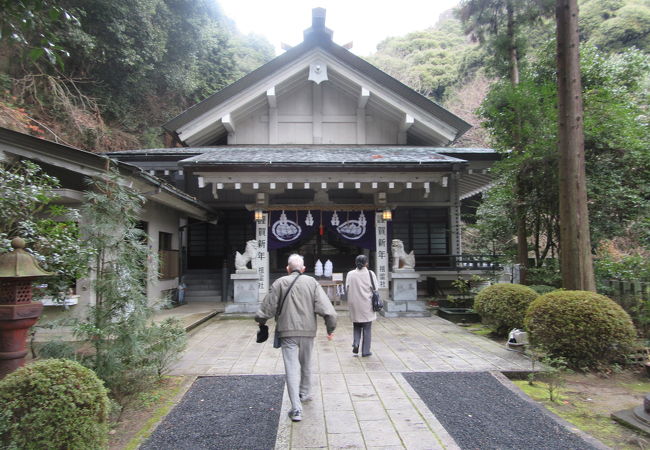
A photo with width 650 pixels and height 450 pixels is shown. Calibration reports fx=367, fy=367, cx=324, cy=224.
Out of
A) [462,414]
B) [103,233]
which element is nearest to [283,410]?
[462,414]

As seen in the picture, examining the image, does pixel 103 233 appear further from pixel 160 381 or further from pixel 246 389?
pixel 246 389

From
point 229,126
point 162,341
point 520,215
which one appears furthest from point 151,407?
point 229,126

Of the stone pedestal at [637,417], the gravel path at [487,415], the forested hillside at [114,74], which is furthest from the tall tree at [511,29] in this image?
the forested hillside at [114,74]

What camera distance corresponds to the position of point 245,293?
428 inches

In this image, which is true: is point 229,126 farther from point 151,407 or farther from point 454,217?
point 151,407

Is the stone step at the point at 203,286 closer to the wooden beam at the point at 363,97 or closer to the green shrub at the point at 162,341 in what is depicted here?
the wooden beam at the point at 363,97

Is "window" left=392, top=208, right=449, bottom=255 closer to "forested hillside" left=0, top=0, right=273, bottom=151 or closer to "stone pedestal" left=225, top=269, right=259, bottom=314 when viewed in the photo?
"stone pedestal" left=225, top=269, right=259, bottom=314

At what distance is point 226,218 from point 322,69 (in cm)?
649

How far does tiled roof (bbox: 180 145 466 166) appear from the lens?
10047mm

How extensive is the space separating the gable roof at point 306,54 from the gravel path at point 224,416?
993 cm

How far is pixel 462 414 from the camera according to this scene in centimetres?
419

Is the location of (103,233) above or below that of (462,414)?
above

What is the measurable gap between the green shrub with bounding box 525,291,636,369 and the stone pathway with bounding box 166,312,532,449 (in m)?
0.60

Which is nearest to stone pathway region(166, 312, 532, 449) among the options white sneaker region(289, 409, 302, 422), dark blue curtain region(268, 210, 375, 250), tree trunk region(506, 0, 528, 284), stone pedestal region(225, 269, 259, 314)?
white sneaker region(289, 409, 302, 422)
